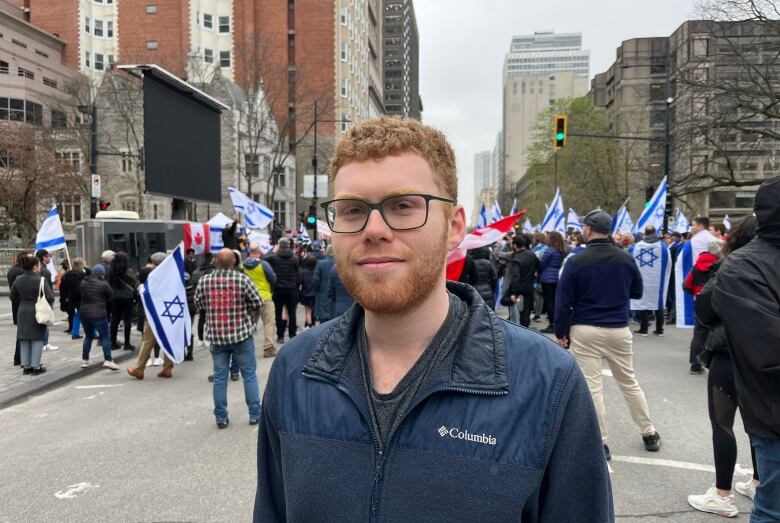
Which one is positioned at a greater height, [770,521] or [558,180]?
[558,180]

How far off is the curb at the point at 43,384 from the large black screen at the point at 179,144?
6.95 metres

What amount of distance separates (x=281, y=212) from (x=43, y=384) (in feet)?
155

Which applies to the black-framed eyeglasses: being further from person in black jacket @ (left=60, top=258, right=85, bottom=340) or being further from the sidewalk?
person in black jacket @ (left=60, top=258, right=85, bottom=340)

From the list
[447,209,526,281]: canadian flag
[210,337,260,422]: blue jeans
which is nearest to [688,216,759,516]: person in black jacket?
[447,209,526,281]: canadian flag

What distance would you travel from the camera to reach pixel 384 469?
1.43 metres

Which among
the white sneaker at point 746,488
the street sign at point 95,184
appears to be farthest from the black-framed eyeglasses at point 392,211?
the street sign at point 95,184

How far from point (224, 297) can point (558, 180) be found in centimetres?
4412

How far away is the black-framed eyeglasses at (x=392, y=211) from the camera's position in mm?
1515

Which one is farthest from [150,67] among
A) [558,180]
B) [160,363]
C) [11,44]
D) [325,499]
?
[11,44]

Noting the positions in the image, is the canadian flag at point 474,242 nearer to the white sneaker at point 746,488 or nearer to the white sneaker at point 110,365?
the white sneaker at point 746,488

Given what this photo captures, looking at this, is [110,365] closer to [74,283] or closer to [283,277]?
[74,283]

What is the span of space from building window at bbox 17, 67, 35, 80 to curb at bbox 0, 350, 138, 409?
5372 centimetres

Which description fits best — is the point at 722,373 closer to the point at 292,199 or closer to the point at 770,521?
the point at 770,521

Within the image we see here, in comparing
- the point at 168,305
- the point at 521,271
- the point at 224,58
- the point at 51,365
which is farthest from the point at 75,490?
the point at 224,58
